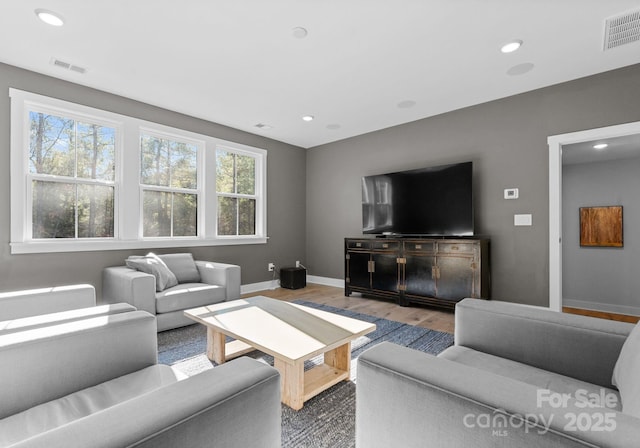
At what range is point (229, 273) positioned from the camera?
3547 millimetres

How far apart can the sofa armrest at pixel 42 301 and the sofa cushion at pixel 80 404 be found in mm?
1158

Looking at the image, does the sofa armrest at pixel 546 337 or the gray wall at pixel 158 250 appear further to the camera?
the gray wall at pixel 158 250

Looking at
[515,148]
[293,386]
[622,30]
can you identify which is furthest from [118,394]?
[515,148]

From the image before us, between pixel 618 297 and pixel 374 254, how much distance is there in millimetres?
3314

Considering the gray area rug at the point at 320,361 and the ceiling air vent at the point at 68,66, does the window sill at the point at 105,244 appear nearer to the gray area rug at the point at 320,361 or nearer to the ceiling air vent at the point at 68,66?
the gray area rug at the point at 320,361

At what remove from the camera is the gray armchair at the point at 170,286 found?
9.55 ft

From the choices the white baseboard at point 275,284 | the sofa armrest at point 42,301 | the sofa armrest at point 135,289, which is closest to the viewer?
the sofa armrest at point 42,301

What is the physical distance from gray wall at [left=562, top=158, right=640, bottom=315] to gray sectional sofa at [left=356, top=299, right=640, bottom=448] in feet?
13.1

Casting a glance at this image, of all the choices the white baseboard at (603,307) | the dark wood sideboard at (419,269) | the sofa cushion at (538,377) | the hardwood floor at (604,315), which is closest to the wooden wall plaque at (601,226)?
the white baseboard at (603,307)

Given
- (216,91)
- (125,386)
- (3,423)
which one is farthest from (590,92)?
(3,423)

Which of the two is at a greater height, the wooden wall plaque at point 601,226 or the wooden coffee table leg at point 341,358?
Result: the wooden wall plaque at point 601,226

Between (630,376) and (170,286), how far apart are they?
11.8ft

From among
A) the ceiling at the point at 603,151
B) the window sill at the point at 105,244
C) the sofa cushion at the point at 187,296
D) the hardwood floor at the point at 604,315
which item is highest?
the ceiling at the point at 603,151

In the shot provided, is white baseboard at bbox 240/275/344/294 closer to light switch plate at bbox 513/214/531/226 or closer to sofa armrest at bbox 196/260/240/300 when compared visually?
sofa armrest at bbox 196/260/240/300
